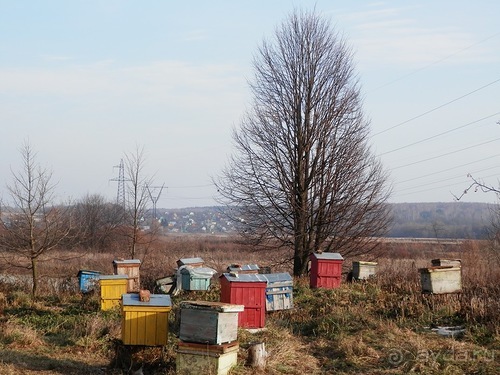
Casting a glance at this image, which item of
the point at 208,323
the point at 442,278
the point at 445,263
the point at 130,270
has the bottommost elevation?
the point at 208,323

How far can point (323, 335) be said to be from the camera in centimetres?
1227

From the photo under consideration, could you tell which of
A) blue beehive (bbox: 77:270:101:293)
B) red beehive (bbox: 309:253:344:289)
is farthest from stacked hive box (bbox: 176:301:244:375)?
blue beehive (bbox: 77:270:101:293)

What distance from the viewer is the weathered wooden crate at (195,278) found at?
703 inches

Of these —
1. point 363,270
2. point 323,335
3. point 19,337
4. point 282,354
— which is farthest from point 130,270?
point 282,354

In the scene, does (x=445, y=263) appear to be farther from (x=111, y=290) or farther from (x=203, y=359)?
(x=111, y=290)

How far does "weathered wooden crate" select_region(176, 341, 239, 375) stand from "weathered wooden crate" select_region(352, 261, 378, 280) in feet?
35.0

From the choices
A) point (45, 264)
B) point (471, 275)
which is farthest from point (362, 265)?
point (45, 264)

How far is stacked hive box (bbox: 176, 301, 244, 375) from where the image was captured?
9109mm

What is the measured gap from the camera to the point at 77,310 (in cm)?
1577

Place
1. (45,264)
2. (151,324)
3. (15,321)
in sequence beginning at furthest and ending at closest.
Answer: (45,264)
(15,321)
(151,324)

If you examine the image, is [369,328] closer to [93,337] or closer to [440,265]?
[440,265]

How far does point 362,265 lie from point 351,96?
7.20m

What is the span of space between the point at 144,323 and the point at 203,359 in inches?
57.6

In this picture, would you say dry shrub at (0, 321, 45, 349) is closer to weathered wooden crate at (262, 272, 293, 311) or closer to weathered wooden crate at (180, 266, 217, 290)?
weathered wooden crate at (262, 272, 293, 311)
